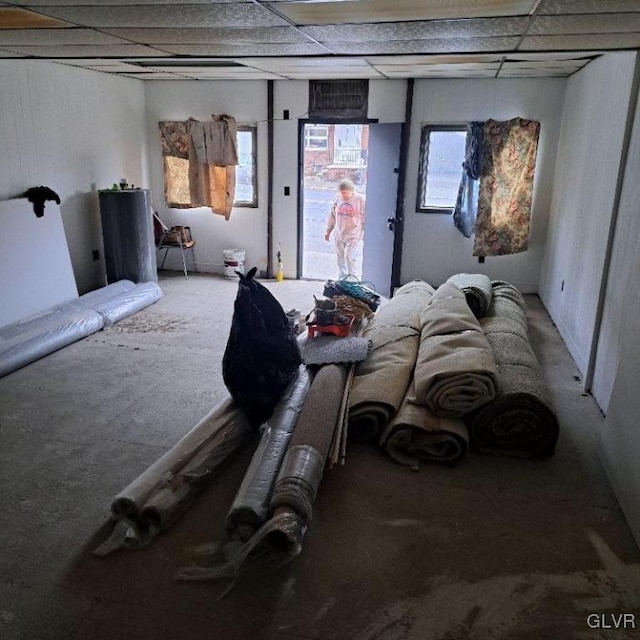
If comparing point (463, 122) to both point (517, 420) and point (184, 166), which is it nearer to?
point (184, 166)

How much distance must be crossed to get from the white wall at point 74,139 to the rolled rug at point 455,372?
403 cm

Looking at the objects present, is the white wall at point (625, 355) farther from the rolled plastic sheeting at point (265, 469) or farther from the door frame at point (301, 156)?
the door frame at point (301, 156)

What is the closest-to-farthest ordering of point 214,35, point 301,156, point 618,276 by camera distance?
point 214,35 → point 618,276 → point 301,156

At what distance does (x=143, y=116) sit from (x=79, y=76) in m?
1.25

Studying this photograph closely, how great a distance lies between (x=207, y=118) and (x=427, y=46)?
3842mm

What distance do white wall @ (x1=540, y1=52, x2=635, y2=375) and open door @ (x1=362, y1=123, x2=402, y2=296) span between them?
1.71 metres

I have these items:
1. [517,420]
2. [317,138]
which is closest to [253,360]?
[517,420]

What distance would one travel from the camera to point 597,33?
10.5 feet

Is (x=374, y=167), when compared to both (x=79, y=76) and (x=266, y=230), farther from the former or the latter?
(x=79, y=76)

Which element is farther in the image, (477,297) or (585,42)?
(477,297)

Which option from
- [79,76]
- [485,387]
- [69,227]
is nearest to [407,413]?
[485,387]

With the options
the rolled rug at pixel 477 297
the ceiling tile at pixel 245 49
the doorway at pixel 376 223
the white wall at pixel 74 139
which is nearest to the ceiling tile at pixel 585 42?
the ceiling tile at pixel 245 49

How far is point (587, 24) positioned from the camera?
2.97m

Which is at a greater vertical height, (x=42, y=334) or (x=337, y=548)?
(x=42, y=334)
